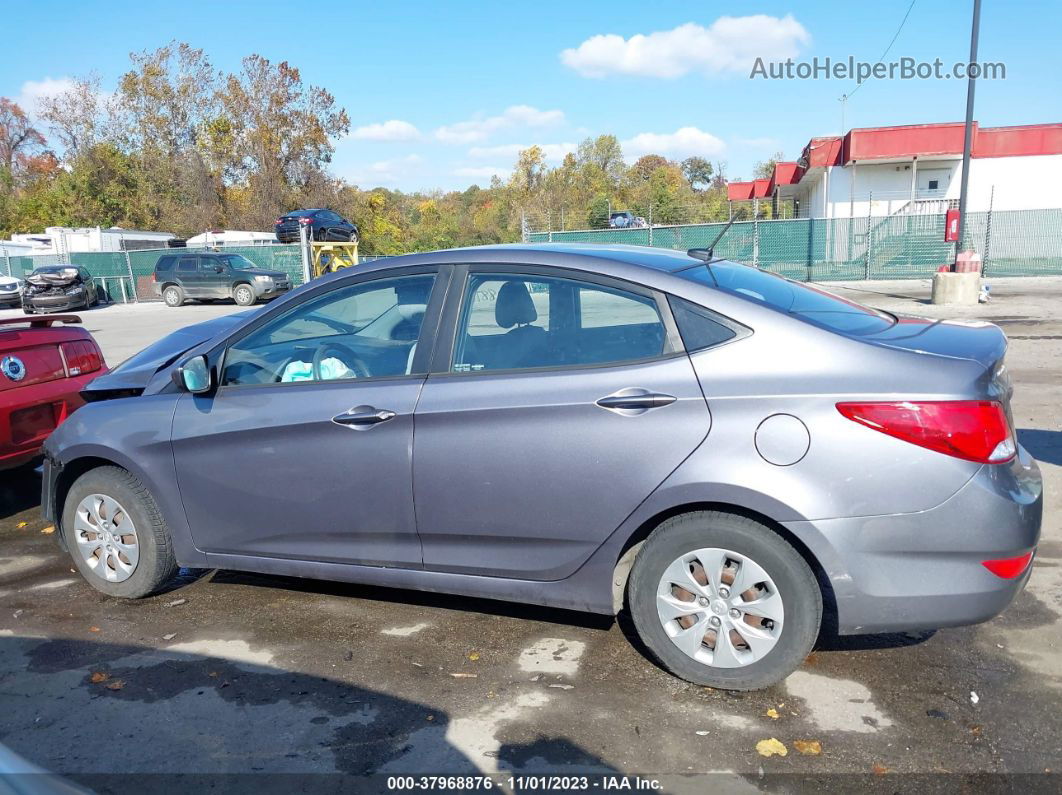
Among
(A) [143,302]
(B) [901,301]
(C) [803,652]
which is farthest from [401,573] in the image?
(A) [143,302]

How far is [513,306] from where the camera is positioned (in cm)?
377

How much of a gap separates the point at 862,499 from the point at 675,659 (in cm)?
97

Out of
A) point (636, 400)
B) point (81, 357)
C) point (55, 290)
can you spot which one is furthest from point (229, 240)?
point (636, 400)

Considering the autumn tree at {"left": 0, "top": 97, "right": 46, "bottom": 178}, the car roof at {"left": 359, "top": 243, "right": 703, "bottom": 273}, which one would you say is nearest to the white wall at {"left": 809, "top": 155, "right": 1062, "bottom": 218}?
the car roof at {"left": 359, "top": 243, "right": 703, "bottom": 273}

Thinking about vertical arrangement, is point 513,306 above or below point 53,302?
above

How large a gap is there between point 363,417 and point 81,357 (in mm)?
3860

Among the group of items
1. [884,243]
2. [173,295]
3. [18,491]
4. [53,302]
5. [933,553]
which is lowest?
[173,295]

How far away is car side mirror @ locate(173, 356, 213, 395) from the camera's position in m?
3.98

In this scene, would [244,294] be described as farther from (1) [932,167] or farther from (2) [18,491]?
(1) [932,167]

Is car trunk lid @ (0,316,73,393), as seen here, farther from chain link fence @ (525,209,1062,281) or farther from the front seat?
chain link fence @ (525,209,1062,281)

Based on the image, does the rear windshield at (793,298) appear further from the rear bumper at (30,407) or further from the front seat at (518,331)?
the rear bumper at (30,407)

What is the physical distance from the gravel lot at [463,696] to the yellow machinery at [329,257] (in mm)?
22204

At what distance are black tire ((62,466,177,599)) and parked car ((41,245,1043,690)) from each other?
0.02 meters

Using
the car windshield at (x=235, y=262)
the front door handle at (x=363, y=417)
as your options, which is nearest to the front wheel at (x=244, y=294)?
the car windshield at (x=235, y=262)
